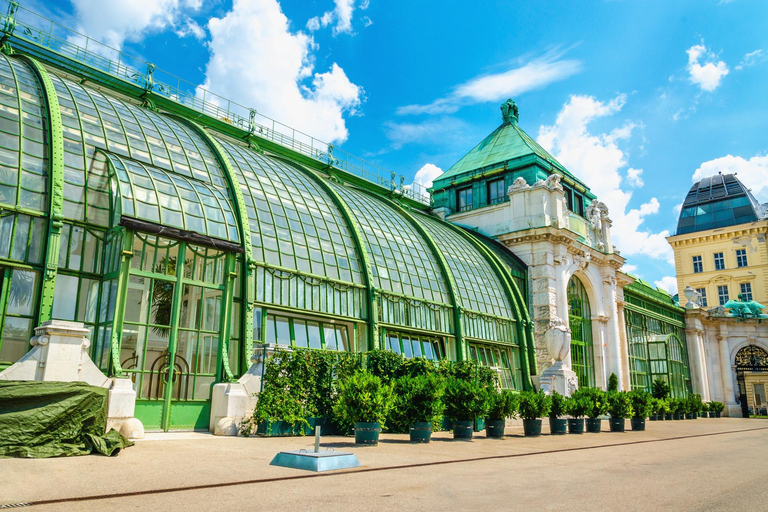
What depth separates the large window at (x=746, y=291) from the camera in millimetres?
75250

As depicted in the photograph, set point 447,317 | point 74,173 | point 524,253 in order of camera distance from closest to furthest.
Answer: point 74,173
point 447,317
point 524,253

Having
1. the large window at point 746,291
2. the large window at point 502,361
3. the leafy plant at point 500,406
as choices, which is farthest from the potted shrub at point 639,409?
the large window at point 746,291

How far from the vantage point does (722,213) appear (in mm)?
79375

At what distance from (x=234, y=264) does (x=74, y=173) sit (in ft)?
19.2

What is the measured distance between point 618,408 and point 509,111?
32.8m

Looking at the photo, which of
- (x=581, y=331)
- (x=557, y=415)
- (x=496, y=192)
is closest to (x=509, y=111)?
(x=496, y=192)

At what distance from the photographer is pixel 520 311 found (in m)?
37.7

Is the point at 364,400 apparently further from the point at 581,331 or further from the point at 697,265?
the point at 697,265

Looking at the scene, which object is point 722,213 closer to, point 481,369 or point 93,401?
point 481,369

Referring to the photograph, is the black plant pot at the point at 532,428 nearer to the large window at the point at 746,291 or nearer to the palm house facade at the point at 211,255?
the palm house facade at the point at 211,255

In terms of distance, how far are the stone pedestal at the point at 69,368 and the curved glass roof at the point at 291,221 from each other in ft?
26.5

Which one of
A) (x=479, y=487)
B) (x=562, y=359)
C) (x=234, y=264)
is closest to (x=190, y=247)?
(x=234, y=264)

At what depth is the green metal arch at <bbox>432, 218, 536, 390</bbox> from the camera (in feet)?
119

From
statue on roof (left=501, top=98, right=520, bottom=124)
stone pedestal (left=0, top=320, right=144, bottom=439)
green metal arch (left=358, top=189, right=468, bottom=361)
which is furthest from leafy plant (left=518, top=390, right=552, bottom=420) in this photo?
statue on roof (left=501, top=98, right=520, bottom=124)
